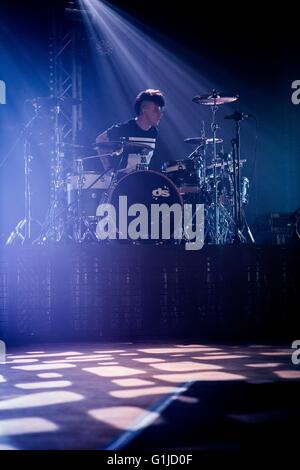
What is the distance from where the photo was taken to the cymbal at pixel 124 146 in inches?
215

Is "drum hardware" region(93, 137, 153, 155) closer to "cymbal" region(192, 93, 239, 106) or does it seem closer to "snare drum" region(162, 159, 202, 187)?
"snare drum" region(162, 159, 202, 187)

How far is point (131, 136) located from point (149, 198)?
0.69m

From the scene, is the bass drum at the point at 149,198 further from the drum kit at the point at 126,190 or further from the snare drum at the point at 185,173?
the snare drum at the point at 185,173

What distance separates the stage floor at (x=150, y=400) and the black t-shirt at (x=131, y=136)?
2.55 meters

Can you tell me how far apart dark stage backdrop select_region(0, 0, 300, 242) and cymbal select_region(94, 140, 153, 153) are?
2478 mm

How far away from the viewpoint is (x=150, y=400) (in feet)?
6.97

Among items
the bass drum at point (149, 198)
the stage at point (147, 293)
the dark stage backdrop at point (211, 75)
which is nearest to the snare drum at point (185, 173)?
the bass drum at point (149, 198)

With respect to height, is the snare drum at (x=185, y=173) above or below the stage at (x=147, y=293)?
above

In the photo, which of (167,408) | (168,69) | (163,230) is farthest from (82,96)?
(167,408)

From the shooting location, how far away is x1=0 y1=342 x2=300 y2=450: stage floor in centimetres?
159

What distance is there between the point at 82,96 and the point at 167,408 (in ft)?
22.1

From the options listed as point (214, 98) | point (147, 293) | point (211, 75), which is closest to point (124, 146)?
point (214, 98)

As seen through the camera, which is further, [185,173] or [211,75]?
[211,75]

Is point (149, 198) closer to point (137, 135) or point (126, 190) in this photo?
point (126, 190)
